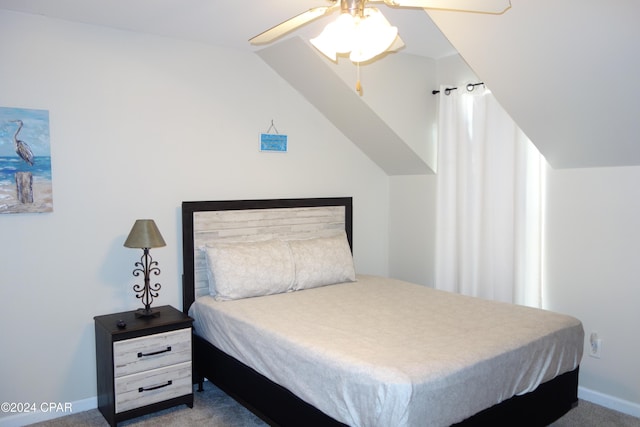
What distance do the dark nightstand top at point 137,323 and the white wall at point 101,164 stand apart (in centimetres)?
14

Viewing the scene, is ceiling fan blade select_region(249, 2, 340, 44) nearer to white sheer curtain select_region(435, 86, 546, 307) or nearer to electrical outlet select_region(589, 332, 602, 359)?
white sheer curtain select_region(435, 86, 546, 307)

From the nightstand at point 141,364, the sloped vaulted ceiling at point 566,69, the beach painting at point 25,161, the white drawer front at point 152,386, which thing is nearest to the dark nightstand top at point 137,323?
the nightstand at point 141,364

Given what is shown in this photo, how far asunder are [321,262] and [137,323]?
135 cm

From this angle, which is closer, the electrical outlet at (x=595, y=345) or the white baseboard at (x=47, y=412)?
the white baseboard at (x=47, y=412)

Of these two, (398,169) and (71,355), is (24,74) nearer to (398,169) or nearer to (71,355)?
(71,355)

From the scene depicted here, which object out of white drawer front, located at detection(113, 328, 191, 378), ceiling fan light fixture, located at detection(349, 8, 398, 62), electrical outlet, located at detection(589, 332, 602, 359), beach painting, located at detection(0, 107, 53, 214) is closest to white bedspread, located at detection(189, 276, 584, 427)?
white drawer front, located at detection(113, 328, 191, 378)

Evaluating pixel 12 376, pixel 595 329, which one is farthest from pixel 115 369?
pixel 595 329

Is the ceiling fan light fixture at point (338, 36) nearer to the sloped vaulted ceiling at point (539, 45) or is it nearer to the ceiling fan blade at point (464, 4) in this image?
the ceiling fan blade at point (464, 4)

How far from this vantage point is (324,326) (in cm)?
266

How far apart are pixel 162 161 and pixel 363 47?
71.8 inches

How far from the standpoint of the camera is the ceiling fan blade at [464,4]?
6.09ft

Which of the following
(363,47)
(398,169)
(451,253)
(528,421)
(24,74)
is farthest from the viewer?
(398,169)

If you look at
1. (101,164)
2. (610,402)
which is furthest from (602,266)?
(101,164)

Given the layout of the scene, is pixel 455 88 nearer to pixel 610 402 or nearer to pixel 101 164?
pixel 610 402
